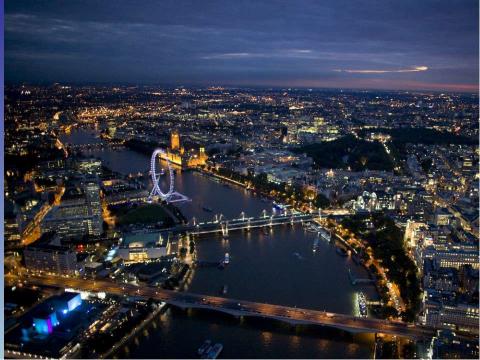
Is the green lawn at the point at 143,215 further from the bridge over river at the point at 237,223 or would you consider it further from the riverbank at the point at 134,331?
the riverbank at the point at 134,331

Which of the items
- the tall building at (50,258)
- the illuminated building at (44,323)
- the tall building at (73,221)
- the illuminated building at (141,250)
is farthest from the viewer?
the tall building at (73,221)

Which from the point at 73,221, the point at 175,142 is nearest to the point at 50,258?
the point at 73,221

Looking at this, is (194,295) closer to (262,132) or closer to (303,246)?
(303,246)

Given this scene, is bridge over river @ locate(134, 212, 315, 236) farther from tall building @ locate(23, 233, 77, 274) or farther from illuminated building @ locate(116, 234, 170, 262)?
tall building @ locate(23, 233, 77, 274)

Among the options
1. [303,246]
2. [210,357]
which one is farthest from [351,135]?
[210,357]

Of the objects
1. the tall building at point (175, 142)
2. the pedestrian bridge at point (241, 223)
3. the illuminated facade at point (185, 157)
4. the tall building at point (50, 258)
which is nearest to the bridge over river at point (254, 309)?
the tall building at point (50, 258)

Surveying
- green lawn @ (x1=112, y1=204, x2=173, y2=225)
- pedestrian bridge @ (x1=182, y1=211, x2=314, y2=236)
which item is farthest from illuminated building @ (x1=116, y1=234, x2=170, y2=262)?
green lawn @ (x1=112, y1=204, x2=173, y2=225)

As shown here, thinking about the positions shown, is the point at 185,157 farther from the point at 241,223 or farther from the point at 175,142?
the point at 241,223

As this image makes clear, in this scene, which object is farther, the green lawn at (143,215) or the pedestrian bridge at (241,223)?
the green lawn at (143,215)
